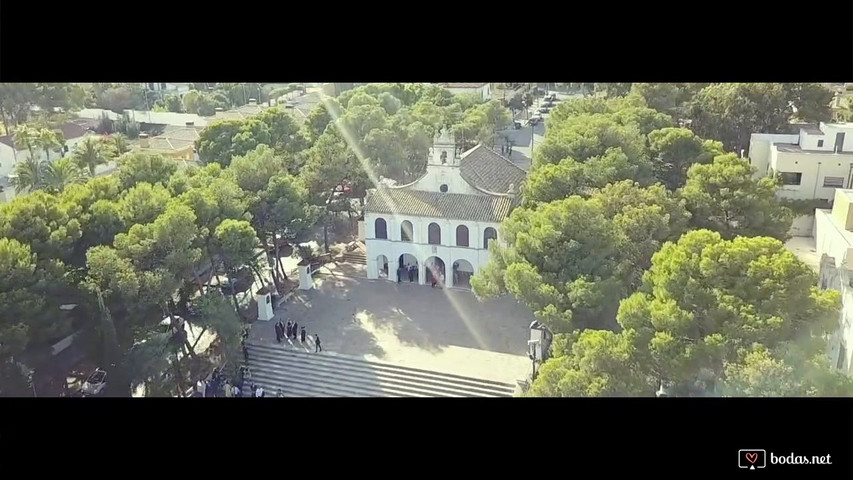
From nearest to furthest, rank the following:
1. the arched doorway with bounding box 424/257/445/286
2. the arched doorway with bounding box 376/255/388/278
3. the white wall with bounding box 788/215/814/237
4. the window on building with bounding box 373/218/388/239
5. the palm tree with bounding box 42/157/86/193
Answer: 1. the arched doorway with bounding box 424/257/445/286
2. the window on building with bounding box 373/218/388/239
3. the arched doorway with bounding box 376/255/388/278
4. the white wall with bounding box 788/215/814/237
5. the palm tree with bounding box 42/157/86/193

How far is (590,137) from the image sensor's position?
54.5 feet

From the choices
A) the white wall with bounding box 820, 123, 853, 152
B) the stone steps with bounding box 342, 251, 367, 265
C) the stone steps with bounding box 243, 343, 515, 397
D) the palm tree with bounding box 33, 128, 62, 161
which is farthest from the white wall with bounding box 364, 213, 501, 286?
the palm tree with bounding box 33, 128, 62, 161

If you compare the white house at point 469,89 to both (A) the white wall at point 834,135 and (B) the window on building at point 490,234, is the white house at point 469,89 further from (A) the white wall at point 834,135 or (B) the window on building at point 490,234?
(B) the window on building at point 490,234

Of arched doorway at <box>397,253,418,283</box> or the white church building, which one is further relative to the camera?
arched doorway at <box>397,253,418,283</box>

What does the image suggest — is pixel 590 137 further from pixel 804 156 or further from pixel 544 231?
pixel 804 156

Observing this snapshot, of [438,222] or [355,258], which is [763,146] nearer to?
[438,222]

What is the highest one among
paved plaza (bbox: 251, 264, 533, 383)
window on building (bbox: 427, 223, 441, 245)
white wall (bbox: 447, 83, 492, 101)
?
white wall (bbox: 447, 83, 492, 101)

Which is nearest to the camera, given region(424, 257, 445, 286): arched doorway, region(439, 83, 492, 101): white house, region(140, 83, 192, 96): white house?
region(424, 257, 445, 286): arched doorway

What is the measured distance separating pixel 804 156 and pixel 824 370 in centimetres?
1179

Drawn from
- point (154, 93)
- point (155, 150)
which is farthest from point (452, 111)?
point (154, 93)

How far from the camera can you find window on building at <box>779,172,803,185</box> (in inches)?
741

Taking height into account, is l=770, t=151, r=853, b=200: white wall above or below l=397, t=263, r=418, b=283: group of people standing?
above

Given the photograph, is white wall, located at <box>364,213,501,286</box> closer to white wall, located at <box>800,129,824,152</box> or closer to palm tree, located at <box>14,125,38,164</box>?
white wall, located at <box>800,129,824,152</box>

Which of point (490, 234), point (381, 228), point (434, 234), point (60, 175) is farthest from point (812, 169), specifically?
point (60, 175)
